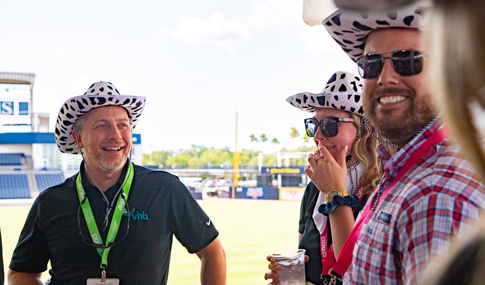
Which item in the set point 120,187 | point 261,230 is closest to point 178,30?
point 261,230

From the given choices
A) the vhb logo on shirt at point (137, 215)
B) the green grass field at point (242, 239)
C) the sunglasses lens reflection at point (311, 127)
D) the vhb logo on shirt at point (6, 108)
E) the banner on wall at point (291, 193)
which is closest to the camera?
the sunglasses lens reflection at point (311, 127)

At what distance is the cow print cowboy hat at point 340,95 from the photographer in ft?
6.84

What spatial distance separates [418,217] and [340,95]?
4.45ft

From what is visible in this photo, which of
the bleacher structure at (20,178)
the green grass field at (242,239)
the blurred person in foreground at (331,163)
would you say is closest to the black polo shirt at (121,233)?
the blurred person in foreground at (331,163)

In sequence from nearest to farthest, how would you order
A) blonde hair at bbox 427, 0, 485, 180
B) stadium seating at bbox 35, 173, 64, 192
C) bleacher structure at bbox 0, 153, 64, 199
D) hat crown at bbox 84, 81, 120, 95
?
blonde hair at bbox 427, 0, 485, 180 < hat crown at bbox 84, 81, 120, 95 < bleacher structure at bbox 0, 153, 64, 199 < stadium seating at bbox 35, 173, 64, 192

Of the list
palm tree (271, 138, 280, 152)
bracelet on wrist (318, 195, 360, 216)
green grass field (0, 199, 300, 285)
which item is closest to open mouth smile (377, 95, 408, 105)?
bracelet on wrist (318, 195, 360, 216)

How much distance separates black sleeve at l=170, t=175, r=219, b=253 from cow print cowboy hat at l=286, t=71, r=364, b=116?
882 mm

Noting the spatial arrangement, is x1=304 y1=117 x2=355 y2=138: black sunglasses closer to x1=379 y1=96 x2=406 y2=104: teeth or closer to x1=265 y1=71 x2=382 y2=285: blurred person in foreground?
x1=265 y1=71 x2=382 y2=285: blurred person in foreground

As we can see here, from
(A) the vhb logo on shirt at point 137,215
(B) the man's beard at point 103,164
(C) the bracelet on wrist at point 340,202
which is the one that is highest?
(B) the man's beard at point 103,164

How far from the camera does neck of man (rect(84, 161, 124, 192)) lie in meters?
2.46

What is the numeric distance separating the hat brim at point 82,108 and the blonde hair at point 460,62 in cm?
232

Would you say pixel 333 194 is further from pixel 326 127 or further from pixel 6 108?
pixel 6 108

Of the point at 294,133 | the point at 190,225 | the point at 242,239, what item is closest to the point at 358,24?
the point at 190,225

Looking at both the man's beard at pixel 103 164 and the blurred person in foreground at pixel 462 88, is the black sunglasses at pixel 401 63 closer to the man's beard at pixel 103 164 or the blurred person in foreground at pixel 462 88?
the blurred person in foreground at pixel 462 88
